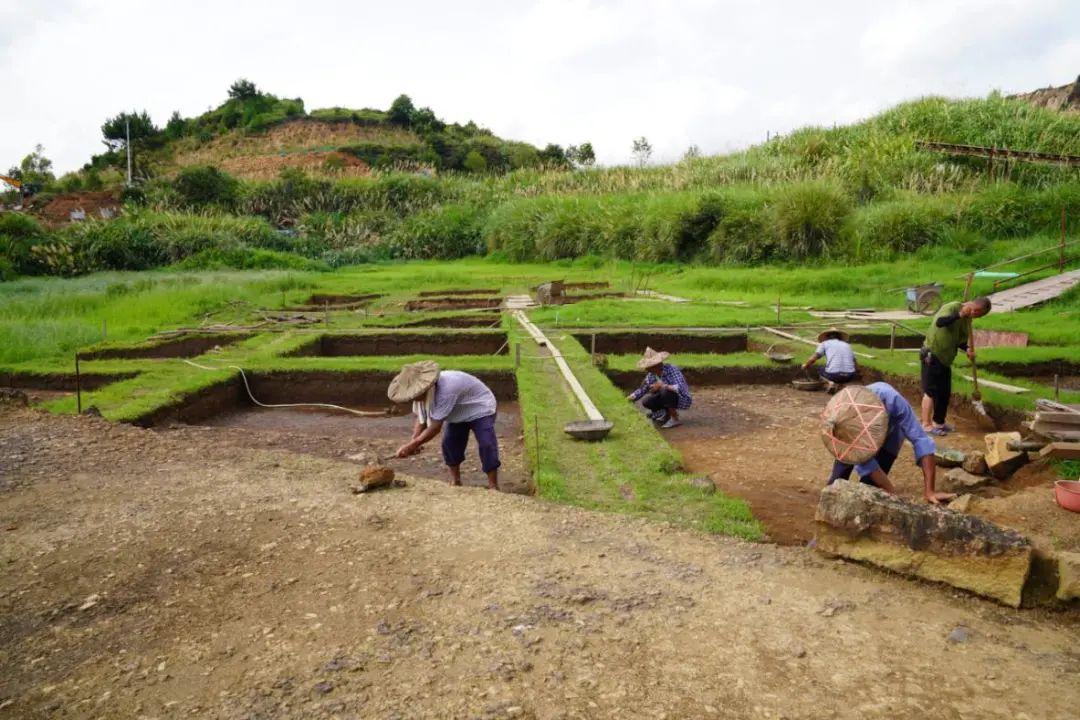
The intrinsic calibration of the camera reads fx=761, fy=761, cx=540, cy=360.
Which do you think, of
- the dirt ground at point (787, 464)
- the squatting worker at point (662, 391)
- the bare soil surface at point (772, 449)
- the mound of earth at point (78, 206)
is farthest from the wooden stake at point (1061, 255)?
the mound of earth at point (78, 206)

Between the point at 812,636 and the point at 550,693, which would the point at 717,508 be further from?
the point at 550,693

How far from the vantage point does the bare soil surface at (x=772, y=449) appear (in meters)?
5.61

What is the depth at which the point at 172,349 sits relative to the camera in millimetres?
12062

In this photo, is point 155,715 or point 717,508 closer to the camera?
point 155,715

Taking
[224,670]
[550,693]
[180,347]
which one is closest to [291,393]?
[180,347]

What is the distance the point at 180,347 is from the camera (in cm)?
1227

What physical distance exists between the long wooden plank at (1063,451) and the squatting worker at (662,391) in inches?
134

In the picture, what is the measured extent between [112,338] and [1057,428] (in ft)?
41.4

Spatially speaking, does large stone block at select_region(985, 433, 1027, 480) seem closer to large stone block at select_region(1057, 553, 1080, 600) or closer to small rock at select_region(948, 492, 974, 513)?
small rock at select_region(948, 492, 974, 513)

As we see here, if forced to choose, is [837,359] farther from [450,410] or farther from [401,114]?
[401,114]

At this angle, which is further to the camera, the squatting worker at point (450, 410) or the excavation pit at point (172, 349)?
the excavation pit at point (172, 349)

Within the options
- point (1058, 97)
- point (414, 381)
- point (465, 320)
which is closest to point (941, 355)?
point (414, 381)

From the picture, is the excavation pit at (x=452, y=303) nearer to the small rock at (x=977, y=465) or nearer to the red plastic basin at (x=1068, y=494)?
the small rock at (x=977, y=465)

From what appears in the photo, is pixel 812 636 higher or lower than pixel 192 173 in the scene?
lower
